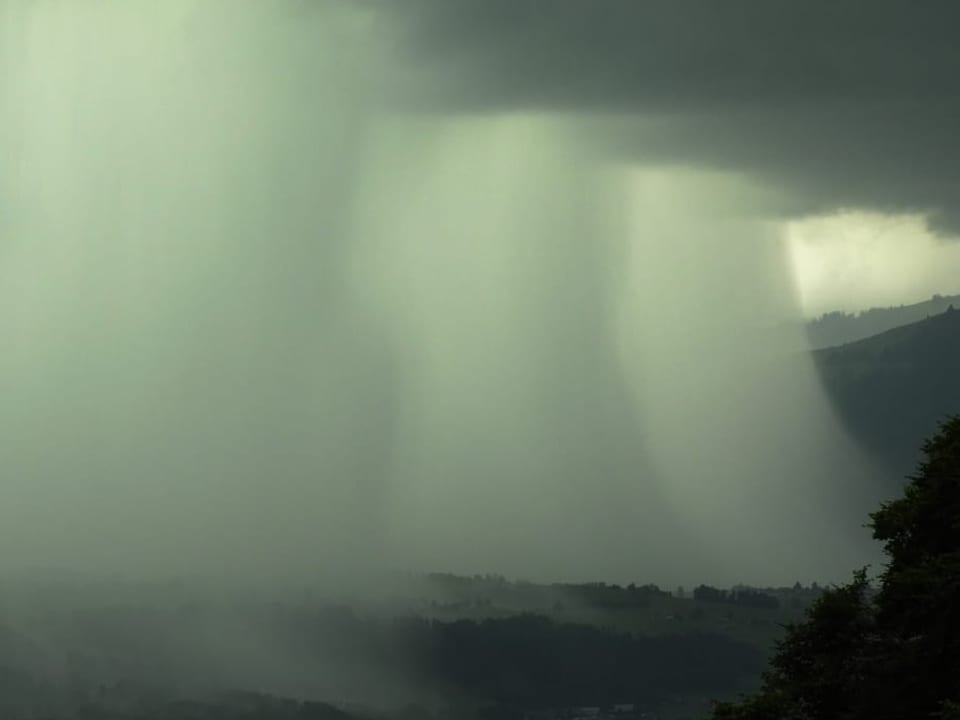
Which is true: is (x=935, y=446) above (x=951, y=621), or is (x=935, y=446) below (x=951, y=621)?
above

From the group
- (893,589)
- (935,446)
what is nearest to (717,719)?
(893,589)

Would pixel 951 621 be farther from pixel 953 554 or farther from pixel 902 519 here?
pixel 902 519

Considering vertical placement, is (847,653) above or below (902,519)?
below

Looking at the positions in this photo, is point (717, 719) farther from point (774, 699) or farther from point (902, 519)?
point (902, 519)

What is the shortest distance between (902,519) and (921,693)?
14.5 metres

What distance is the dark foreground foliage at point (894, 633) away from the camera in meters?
93.3

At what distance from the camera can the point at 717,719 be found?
104688mm

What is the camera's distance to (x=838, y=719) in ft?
322

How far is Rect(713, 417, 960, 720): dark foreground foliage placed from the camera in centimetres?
9328

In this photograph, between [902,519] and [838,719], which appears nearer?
[838,719]

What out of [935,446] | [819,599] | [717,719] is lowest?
[717,719]

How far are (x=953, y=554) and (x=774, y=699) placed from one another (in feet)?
45.7

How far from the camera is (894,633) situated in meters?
100

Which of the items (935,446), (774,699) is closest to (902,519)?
(935,446)
